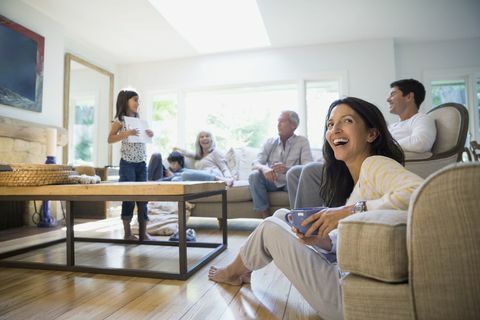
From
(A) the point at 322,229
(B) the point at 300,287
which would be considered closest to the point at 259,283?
(B) the point at 300,287

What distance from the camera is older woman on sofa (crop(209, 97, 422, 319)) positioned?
33.4 inches

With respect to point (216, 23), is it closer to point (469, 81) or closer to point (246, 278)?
point (246, 278)

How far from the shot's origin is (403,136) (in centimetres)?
226

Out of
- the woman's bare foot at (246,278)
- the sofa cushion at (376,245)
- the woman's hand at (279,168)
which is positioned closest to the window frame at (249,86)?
the woman's hand at (279,168)

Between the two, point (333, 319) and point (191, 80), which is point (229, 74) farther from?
point (333, 319)

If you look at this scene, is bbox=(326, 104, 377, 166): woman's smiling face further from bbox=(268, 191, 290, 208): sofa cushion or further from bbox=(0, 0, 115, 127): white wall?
bbox=(0, 0, 115, 127): white wall

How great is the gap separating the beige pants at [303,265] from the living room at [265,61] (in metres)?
3.15

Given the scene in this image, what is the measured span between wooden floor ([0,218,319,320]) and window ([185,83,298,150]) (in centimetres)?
359

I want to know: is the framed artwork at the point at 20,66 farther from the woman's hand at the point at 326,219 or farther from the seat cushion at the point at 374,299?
the seat cushion at the point at 374,299

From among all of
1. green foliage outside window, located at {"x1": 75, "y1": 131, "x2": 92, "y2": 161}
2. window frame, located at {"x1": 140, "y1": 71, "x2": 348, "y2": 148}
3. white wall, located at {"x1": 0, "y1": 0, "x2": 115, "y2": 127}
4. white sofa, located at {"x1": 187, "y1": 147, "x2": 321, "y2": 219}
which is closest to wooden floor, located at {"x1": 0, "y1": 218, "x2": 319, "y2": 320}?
white sofa, located at {"x1": 187, "y1": 147, "x2": 321, "y2": 219}

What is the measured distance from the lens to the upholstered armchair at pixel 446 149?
1932 mm

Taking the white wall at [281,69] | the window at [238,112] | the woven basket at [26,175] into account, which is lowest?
the woven basket at [26,175]

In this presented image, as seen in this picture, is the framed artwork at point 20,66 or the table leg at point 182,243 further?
the framed artwork at point 20,66

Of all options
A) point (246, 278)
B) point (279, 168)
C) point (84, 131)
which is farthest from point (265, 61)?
point (246, 278)
